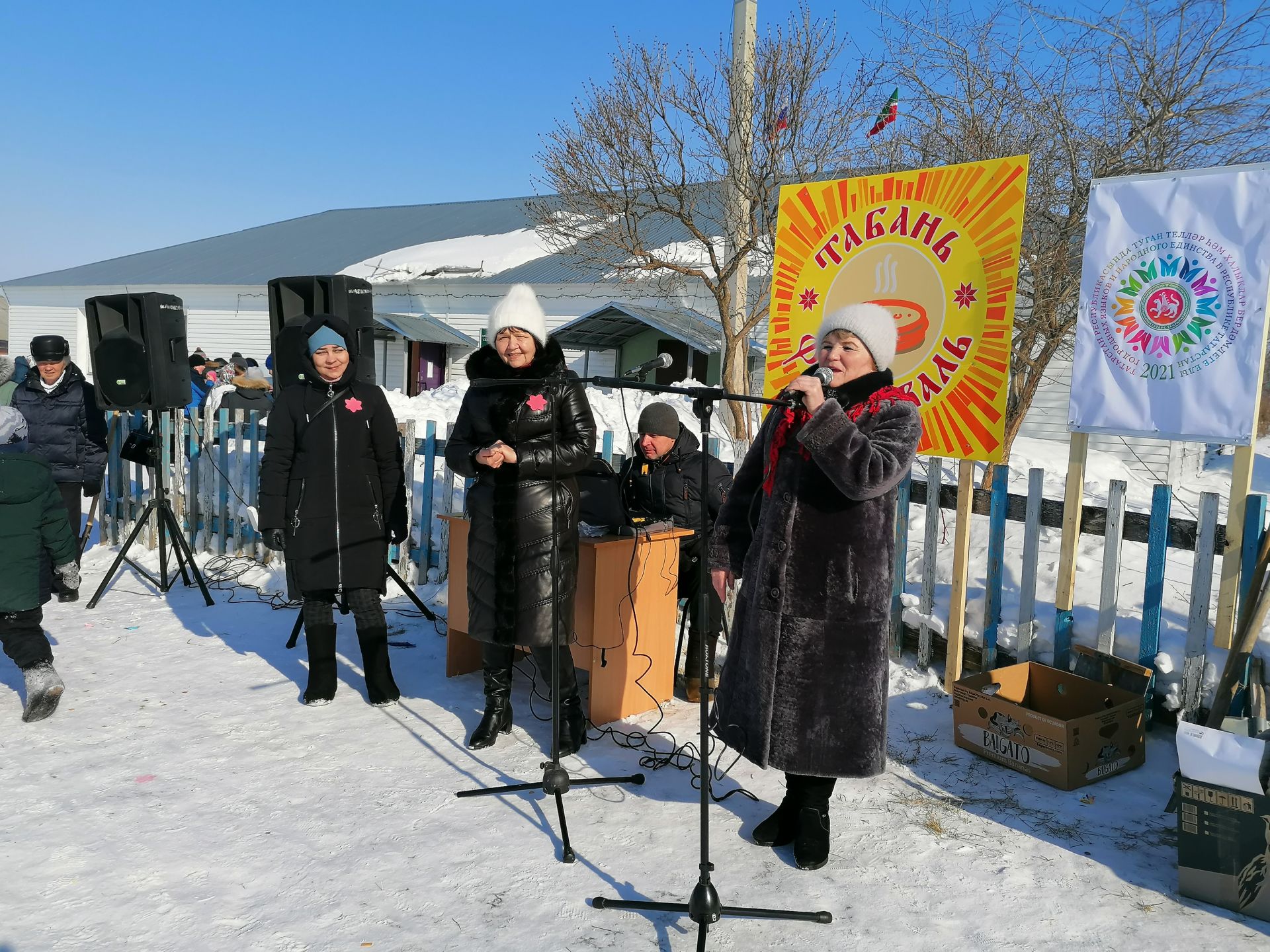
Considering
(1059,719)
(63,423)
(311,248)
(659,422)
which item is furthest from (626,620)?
(311,248)

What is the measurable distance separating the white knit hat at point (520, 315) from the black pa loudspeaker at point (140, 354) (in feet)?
12.7

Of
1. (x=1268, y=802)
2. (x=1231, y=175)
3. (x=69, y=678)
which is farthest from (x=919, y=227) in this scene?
(x=69, y=678)

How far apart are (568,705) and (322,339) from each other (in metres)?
2.16

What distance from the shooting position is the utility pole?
12.3 m

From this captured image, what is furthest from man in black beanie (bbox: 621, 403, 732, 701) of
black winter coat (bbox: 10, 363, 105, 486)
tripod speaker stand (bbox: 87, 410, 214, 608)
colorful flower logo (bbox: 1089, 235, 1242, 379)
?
black winter coat (bbox: 10, 363, 105, 486)

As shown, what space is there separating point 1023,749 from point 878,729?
3.96 ft

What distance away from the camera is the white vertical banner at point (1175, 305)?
3.74 m

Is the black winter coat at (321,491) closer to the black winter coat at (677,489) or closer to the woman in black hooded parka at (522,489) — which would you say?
the woman in black hooded parka at (522,489)

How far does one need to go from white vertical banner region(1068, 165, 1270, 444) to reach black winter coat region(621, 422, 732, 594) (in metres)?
1.83

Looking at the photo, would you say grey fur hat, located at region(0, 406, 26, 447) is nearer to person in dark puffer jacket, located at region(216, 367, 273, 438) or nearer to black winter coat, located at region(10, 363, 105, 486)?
black winter coat, located at region(10, 363, 105, 486)

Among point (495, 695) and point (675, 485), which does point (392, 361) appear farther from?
point (495, 695)

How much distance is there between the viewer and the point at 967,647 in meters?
4.71

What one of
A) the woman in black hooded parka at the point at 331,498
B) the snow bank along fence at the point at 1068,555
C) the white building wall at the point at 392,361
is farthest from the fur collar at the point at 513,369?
the white building wall at the point at 392,361

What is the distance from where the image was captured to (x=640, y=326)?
19359mm
